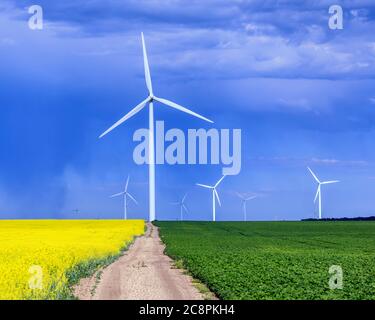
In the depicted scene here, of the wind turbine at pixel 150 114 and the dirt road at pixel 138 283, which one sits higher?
the wind turbine at pixel 150 114

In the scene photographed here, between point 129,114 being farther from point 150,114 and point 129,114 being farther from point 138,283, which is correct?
point 138,283

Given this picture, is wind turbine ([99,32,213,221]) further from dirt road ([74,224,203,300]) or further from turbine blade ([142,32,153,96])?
dirt road ([74,224,203,300])

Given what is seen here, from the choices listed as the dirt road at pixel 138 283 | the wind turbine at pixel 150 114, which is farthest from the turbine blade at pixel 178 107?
the dirt road at pixel 138 283

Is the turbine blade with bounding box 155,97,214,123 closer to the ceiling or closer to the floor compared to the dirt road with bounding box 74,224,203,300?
closer to the ceiling

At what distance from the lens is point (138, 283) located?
34594 mm

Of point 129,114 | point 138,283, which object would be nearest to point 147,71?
point 129,114

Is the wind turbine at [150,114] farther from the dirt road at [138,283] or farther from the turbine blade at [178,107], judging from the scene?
the dirt road at [138,283]

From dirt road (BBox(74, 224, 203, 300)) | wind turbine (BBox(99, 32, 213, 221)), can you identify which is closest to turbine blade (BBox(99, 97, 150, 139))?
wind turbine (BBox(99, 32, 213, 221))

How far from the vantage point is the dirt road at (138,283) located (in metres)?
29.9

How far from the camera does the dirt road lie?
98.2ft

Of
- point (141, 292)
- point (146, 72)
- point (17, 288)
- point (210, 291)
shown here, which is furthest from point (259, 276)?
point (146, 72)
